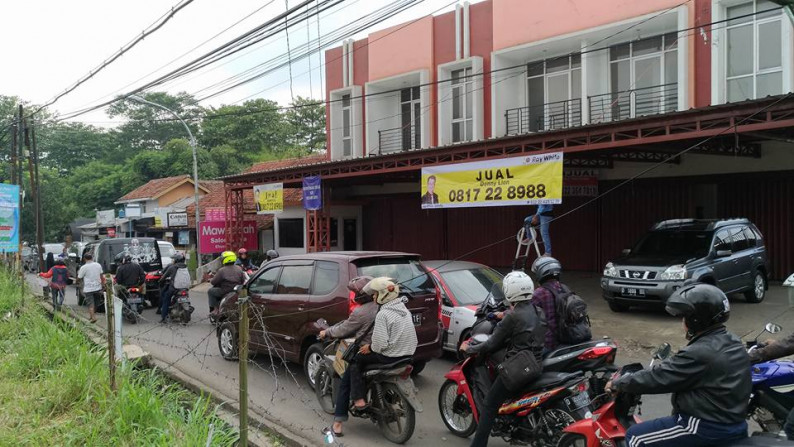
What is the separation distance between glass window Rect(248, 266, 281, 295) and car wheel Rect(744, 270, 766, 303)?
9487 millimetres

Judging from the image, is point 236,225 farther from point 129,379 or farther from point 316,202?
point 129,379

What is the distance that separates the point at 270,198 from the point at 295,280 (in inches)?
562

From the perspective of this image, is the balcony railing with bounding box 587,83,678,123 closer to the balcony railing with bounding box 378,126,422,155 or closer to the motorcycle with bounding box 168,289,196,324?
the balcony railing with bounding box 378,126,422,155

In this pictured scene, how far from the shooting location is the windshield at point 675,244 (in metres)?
11.5

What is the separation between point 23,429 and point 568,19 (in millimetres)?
16576

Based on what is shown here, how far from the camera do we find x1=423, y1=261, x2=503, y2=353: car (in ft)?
28.2

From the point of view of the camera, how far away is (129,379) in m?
5.76

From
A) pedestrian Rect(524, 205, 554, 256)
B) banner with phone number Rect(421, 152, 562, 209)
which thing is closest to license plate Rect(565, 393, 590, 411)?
banner with phone number Rect(421, 152, 562, 209)

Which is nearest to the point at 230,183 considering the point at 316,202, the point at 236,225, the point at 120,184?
the point at 236,225

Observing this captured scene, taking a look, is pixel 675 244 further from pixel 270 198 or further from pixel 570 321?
A: pixel 270 198

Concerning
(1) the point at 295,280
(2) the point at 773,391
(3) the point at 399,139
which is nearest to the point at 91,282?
(1) the point at 295,280

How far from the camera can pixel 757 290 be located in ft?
39.7

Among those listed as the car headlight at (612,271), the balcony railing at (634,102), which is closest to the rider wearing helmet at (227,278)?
the car headlight at (612,271)

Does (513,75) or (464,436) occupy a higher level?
(513,75)
